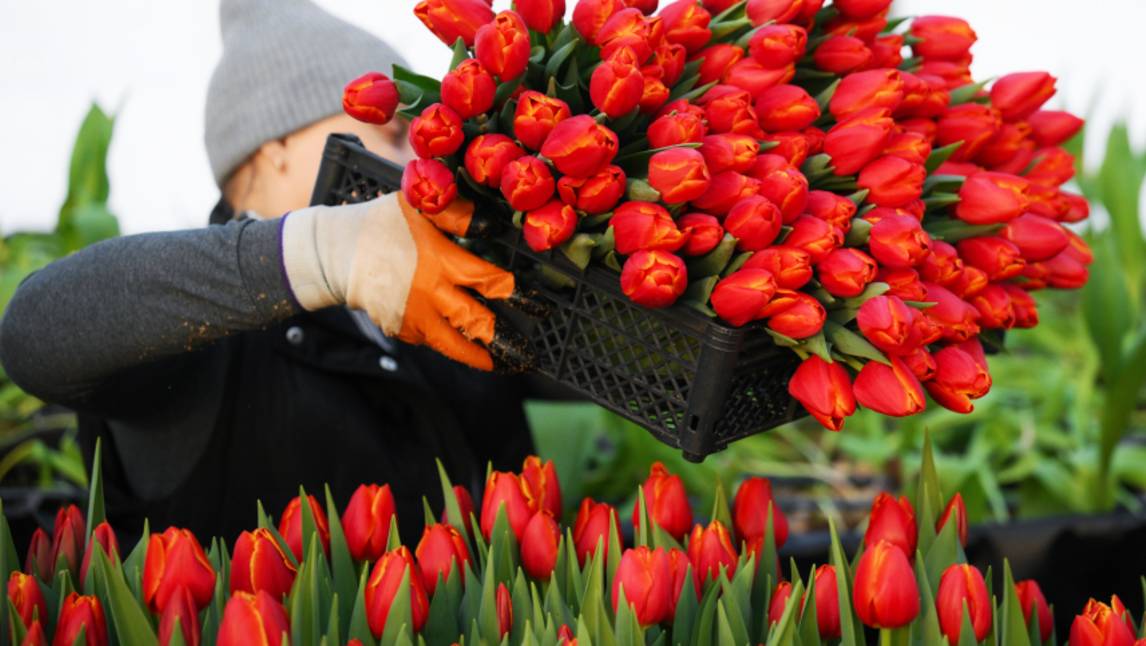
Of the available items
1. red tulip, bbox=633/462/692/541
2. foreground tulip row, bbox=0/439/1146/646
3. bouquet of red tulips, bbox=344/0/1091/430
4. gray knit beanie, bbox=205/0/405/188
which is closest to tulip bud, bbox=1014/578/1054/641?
foreground tulip row, bbox=0/439/1146/646

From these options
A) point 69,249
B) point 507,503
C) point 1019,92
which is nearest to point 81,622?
point 507,503

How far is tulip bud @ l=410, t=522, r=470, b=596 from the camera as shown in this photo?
77cm

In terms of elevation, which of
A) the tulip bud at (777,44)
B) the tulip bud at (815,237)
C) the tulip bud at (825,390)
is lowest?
the tulip bud at (825,390)

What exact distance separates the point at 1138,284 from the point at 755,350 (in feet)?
5.52

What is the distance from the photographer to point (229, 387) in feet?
4.33

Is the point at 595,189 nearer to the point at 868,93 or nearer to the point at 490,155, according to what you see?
the point at 490,155

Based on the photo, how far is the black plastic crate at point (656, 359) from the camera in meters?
0.81

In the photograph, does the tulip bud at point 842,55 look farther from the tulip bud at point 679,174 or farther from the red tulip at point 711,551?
the red tulip at point 711,551

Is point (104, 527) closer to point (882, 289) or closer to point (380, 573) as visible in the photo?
point (380, 573)

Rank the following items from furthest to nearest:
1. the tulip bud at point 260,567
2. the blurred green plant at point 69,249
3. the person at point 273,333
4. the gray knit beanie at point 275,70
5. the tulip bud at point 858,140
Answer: the blurred green plant at point 69,249 < the gray knit beanie at point 275,70 < the person at point 273,333 < the tulip bud at point 858,140 < the tulip bud at point 260,567

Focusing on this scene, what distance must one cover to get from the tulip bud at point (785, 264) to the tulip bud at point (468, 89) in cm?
22

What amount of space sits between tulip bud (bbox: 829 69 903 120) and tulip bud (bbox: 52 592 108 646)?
64 cm

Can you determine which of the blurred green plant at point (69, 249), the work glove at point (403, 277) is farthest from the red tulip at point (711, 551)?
the blurred green plant at point (69, 249)

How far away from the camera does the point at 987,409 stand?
232cm
